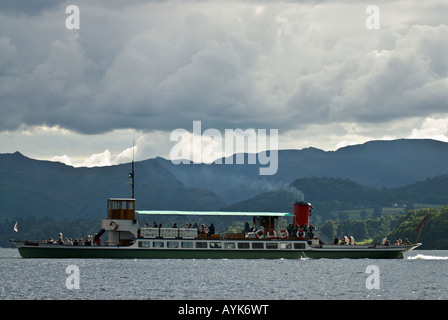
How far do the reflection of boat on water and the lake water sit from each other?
4.76 feet

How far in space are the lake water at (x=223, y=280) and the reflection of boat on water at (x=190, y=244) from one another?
145cm

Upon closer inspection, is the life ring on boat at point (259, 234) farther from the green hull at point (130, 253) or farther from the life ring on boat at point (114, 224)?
the life ring on boat at point (114, 224)

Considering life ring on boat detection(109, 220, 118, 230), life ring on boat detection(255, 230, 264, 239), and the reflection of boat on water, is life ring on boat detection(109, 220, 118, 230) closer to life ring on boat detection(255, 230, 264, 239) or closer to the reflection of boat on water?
the reflection of boat on water

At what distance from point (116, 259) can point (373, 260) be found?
38.3m

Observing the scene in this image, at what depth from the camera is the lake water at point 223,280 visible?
74.2 m

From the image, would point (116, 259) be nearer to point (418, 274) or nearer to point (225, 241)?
point (225, 241)

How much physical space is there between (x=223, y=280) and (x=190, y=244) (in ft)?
85.7

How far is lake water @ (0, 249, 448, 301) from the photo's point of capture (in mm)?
74250

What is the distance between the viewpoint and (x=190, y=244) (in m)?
113

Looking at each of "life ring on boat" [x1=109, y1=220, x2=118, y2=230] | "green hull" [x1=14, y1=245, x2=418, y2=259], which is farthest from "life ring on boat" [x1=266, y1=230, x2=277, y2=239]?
"life ring on boat" [x1=109, y1=220, x2=118, y2=230]

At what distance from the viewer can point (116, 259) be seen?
11731cm
